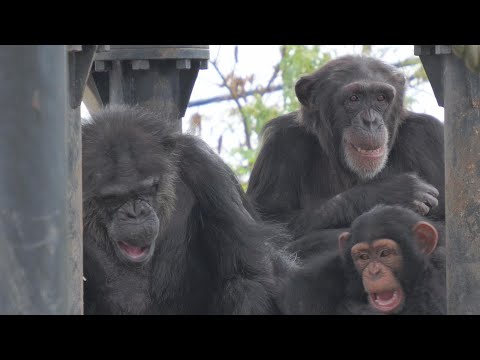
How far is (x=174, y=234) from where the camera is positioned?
588 cm

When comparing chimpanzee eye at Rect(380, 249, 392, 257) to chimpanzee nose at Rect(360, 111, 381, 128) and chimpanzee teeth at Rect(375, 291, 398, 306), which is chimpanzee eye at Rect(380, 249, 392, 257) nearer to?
chimpanzee teeth at Rect(375, 291, 398, 306)

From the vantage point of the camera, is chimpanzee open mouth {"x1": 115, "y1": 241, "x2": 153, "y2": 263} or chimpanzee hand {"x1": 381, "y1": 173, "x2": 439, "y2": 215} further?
chimpanzee hand {"x1": 381, "y1": 173, "x2": 439, "y2": 215}

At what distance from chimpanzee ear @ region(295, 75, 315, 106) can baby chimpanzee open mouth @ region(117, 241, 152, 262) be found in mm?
2655

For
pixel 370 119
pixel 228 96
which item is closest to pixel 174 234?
pixel 370 119

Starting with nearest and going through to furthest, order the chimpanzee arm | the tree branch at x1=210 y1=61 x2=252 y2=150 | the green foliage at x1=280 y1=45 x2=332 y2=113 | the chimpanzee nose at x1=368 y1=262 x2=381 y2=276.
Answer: the chimpanzee nose at x1=368 y1=262 x2=381 y2=276
the chimpanzee arm
the green foliage at x1=280 y1=45 x2=332 y2=113
the tree branch at x1=210 y1=61 x2=252 y2=150

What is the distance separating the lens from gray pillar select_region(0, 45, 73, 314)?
2.85 meters

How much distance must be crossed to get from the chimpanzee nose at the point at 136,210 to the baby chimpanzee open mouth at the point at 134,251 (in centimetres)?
18

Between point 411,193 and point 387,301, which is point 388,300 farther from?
point 411,193

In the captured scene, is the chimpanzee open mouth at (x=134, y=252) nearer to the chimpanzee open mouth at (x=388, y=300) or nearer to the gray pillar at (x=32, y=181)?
the chimpanzee open mouth at (x=388, y=300)

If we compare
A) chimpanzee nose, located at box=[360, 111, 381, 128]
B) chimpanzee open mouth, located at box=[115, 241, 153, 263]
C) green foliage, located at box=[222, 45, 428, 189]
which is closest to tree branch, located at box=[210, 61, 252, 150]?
green foliage, located at box=[222, 45, 428, 189]

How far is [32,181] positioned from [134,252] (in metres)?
2.56

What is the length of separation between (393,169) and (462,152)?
147 inches
